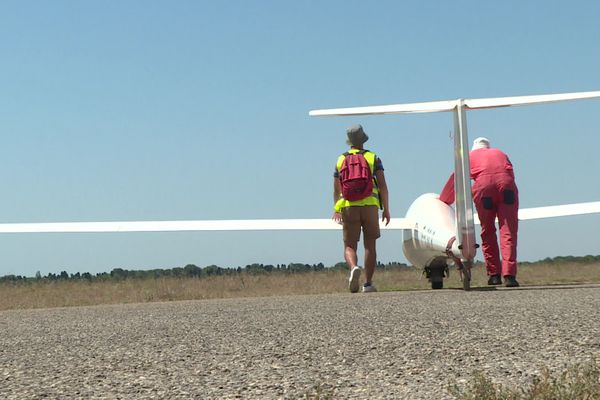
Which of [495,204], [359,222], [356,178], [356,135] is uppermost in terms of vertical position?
[356,135]

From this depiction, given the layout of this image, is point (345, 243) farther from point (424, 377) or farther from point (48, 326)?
point (424, 377)

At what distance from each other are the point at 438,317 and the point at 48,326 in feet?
10.1

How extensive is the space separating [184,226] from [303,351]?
853 centimetres

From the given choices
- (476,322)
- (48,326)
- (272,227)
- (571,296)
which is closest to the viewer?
(476,322)

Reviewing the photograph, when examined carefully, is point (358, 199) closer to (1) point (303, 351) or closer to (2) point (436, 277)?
(2) point (436, 277)

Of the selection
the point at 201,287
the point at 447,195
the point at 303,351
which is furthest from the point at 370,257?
the point at 303,351

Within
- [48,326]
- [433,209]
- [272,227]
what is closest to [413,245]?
[433,209]

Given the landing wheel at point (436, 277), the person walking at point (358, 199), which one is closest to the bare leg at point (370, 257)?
the person walking at point (358, 199)

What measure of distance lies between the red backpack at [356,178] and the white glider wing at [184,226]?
2830 millimetres

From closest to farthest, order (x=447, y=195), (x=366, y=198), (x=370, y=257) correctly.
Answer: (x=366, y=198)
(x=370, y=257)
(x=447, y=195)

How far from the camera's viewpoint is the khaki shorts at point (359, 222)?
35.4 ft

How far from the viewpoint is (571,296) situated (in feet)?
27.6

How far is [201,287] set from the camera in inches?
596

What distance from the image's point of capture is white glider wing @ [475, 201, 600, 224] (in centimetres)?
1437
